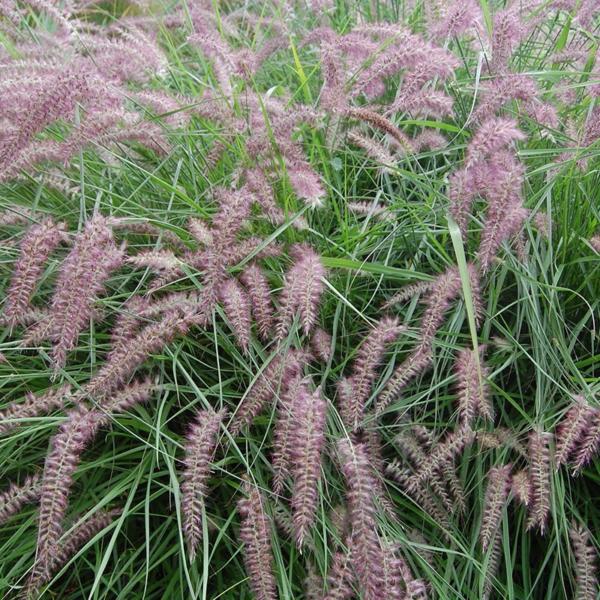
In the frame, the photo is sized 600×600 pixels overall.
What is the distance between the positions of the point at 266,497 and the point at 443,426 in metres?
0.60

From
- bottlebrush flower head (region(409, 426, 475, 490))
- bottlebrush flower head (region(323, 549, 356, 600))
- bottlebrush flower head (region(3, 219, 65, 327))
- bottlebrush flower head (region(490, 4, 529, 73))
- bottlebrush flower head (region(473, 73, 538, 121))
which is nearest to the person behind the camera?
bottlebrush flower head (region(323, 549, 356, 600))

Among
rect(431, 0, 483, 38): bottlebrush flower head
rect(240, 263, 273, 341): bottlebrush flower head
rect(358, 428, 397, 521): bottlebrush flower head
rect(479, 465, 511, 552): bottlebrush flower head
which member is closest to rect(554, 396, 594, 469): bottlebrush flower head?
rect(479, 465, 511, 552): bottlebrush flower head

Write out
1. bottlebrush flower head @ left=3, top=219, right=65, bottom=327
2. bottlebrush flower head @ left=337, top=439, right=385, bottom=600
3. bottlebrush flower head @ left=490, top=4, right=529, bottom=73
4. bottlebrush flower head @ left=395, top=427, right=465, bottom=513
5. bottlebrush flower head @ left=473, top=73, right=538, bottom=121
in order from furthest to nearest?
bottlebrush flower head @ left=490, top=4, right=529, bottom=73, bottlebrush flower head @ left=473, top=73, right=538, bottom=121, bottlebrush flower head @ left=395, top=427, right=465, bottom=513, bottlebrush flower head @ left=3, top=219, right=65, bottom=327, bottlebrush flower head @ left=337, top=439, right=385, bottom=600

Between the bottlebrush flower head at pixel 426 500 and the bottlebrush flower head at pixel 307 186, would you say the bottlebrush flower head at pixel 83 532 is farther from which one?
the bottlebrush flower head at pixel 307 186

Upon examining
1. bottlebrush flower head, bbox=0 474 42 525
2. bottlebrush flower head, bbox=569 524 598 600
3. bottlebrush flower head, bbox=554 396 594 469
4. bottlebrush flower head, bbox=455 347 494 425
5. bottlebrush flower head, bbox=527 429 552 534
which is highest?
bottlebrush flower head, bbox=0 474 42 525

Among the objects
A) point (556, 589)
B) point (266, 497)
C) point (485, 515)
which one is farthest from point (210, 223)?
point (556, 589)

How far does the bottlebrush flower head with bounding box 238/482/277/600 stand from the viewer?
1684 millimetres

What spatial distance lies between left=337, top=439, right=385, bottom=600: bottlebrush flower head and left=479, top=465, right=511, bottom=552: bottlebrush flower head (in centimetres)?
30

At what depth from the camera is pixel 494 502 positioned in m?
1.87

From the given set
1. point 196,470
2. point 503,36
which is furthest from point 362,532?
point 503,36

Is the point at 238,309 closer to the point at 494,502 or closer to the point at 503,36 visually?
the point at 494,502

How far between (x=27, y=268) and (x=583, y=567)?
5.19ft

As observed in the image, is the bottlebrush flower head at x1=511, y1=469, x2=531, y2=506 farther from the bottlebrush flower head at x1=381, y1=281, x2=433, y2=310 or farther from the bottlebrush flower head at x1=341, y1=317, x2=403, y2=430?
the bottlebrush flower head at x1=381, y1=281, x2=433, y2=310

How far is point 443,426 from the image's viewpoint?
2256 millimetres
